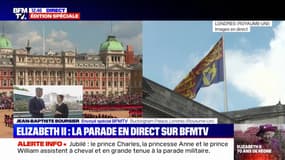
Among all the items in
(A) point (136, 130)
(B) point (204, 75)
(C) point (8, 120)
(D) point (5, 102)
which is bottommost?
(A) point (136, 130)

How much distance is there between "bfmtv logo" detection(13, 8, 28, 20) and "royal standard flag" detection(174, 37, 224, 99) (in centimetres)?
161

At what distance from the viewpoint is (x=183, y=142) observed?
4.36 m

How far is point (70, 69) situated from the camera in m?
4.45

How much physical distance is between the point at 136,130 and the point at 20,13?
1572 millimetres

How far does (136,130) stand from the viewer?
436 centimetres

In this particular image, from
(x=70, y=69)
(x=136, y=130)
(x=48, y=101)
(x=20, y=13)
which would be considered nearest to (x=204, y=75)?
(x=136, y=130)

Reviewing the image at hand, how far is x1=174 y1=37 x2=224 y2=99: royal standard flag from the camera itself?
4430 millimetres

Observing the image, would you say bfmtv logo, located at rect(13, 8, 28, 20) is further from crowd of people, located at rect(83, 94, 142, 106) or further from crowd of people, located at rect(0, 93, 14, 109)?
crowd of people, located at rect(83, 94, 142, 106)

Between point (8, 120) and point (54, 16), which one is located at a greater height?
point (54, 16)

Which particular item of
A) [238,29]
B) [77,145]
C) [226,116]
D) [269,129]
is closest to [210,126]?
[226,116]

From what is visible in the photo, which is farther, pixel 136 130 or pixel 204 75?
pixel 204 75

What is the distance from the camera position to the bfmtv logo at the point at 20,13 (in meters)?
4.41

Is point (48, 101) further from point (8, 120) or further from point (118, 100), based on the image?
point (118, 100)

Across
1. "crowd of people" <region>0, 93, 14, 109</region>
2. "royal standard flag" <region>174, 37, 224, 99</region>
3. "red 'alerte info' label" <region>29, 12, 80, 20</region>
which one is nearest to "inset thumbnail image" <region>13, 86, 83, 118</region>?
"crowd of people" <region>0, 93, 14, 109</region>
